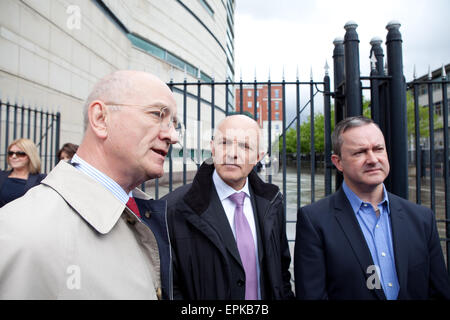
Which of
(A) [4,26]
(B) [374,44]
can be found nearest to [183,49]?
(A) [4,26]

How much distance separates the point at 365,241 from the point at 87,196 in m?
1.52

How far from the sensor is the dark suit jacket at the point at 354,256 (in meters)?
1.54

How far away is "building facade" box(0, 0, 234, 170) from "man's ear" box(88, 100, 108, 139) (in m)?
1.97

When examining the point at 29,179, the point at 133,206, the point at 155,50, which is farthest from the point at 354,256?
the point at 155,50

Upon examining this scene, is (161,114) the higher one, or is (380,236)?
(161,114)

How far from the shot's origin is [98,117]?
3.58 ft

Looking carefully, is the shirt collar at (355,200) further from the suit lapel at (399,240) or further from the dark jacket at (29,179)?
the dark jacket at (29,179)

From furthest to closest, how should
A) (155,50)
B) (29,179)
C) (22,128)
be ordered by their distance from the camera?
(155,50), (22,128), (29,179)

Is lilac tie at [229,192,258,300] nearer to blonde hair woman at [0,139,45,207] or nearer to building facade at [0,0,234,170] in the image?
building facade at [0,0,234,170]

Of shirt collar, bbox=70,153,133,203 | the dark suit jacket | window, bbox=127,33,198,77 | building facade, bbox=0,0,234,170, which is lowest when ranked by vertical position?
the dark suit jacket

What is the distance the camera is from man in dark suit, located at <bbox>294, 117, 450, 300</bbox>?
1.55 meters

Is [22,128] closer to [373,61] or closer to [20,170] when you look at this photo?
[20,170]

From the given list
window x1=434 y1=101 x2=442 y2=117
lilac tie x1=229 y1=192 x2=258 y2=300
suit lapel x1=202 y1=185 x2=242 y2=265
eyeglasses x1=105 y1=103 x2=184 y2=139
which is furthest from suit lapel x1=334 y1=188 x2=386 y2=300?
window x1=434 y1=101 x2=442 y2=117

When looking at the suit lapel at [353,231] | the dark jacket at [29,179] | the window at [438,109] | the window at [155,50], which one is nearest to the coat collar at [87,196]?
the suit lapel at [353,231]
